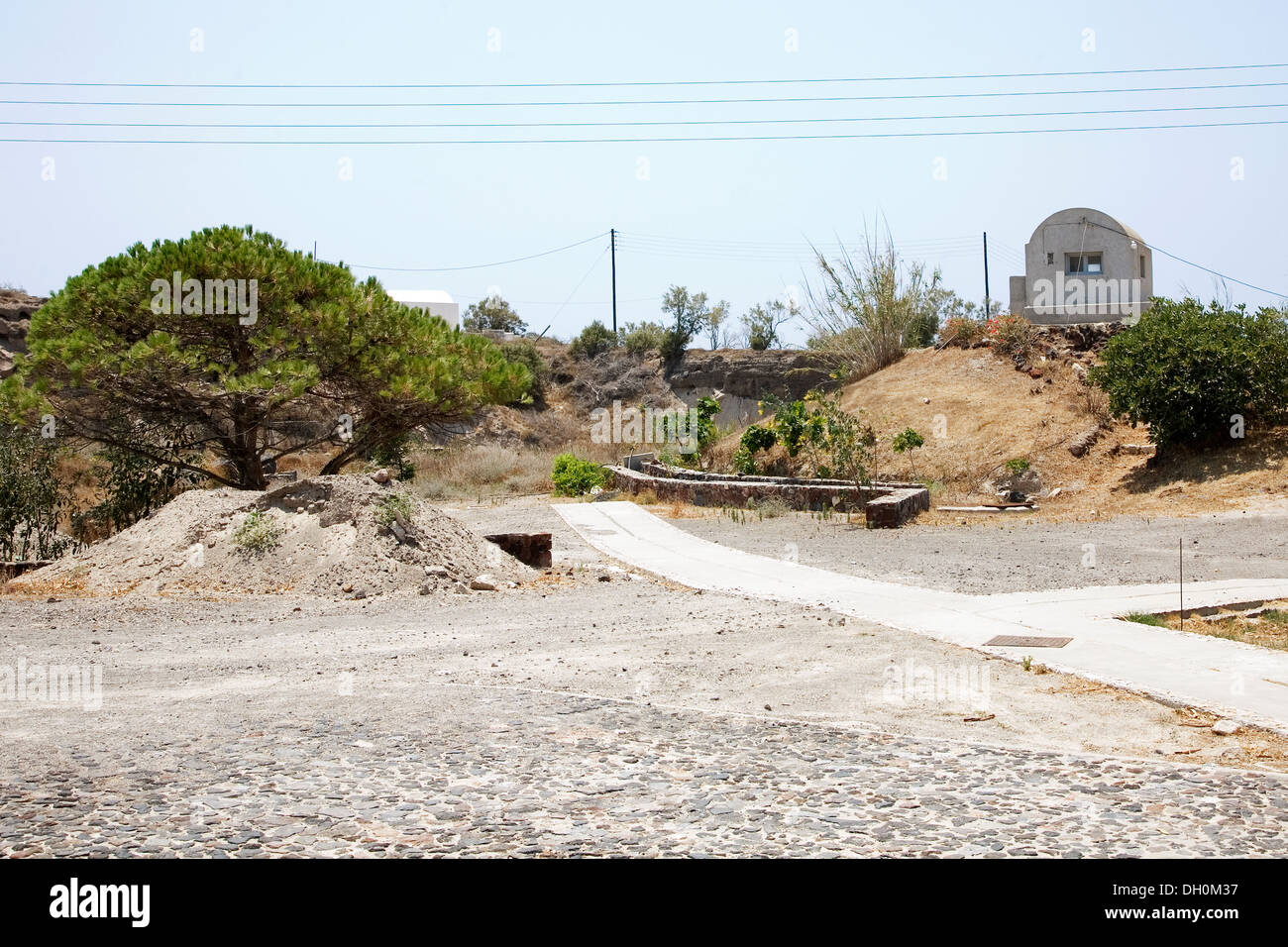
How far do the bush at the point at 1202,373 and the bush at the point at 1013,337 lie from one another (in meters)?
5.52

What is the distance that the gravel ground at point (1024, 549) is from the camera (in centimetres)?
1120

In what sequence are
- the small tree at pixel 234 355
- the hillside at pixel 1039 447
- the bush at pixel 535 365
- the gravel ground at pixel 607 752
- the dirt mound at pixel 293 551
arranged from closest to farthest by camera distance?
1. the gravel ground at pixel 607 752
2. the dirt mound at pixel 293 551
3. the small tree at pixel 234 355
4. the hillside at pixel 1039 447
5. the bush at pixel 535 365

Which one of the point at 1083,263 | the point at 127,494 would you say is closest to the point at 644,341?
the point at 1083,263

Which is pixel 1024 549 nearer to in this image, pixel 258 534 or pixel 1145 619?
pixel 1145 619

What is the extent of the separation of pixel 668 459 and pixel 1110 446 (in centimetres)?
1006

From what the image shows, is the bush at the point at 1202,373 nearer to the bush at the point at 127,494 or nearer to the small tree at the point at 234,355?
the small tree at the point at 234,355

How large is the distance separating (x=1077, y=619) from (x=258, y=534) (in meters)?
8.53

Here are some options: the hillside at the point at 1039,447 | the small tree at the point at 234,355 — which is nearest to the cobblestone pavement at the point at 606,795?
the small tree at the point at 234,355

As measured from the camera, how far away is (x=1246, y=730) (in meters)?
5.50

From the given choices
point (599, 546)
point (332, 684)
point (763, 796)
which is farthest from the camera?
point (599, 546)

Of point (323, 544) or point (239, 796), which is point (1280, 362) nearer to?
point (323, 544)

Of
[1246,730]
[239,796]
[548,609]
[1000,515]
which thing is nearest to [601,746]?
[239,796]

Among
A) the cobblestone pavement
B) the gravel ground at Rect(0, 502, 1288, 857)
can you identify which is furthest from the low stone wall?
the cobblestone pavement

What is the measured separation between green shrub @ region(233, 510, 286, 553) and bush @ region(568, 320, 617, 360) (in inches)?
1473
